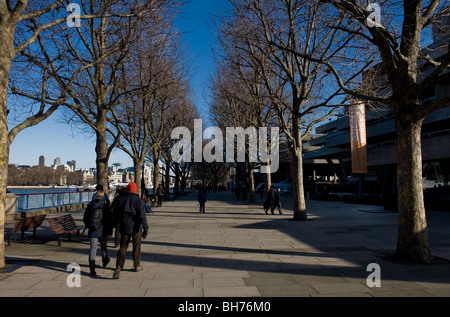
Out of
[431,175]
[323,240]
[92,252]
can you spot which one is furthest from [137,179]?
[431,175]

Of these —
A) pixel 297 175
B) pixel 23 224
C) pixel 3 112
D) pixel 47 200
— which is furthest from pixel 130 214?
pixel 47 200

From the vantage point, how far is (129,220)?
682 centimetres

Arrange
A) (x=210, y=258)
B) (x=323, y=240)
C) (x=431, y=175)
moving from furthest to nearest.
Result: (x=431, y=175)
(x=323, y=240)
(x=210, y=258)

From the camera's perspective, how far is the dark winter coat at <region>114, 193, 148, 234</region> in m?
6.79

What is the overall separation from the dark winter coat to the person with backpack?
441mm

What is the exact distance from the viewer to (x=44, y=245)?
1036 cm

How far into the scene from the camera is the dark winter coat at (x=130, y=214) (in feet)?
22.3

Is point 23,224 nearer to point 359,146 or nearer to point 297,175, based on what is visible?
point 297,175

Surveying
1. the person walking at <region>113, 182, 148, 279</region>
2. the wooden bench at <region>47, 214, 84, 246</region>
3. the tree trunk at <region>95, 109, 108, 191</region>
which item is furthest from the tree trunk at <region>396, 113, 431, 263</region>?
the tree trunk at <region>95, 109, 108, 191</region>

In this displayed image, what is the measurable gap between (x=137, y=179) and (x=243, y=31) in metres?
11.1

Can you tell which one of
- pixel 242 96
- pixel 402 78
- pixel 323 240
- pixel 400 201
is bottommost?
pixel 323 240

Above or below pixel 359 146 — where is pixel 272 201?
below

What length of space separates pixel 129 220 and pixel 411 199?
19.2 ft
